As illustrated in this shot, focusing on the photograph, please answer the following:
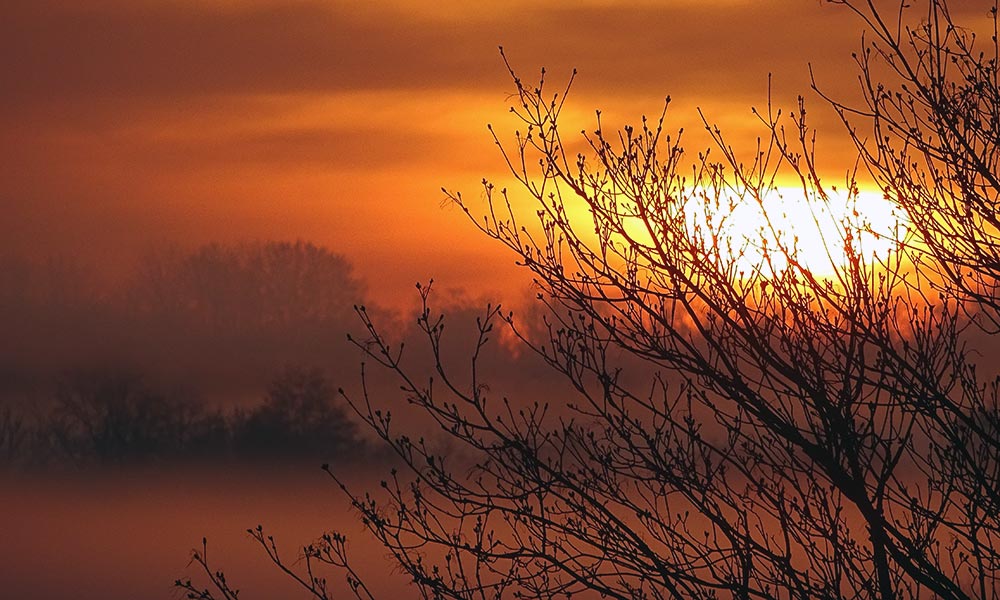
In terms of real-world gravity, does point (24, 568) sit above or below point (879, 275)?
→ above

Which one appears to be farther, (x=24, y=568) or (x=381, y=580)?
(x=24, y=568)

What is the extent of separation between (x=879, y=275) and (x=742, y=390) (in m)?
1.10

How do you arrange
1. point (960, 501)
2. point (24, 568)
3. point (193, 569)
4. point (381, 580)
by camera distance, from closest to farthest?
point (960, 501), point (193, 569), point (381, 580), point (24, 568)

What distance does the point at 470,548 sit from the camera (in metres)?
8.63

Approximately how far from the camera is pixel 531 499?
862cm

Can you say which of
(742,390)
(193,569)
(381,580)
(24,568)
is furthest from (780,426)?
(24,568)

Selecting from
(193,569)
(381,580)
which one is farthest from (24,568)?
(193,569)

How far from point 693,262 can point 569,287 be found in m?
0.82

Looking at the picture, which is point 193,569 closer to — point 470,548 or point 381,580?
point 470,548

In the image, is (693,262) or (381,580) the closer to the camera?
(693,262)

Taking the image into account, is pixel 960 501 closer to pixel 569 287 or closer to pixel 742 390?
pixel 742 390

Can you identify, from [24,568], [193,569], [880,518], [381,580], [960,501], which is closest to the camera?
[880,518]

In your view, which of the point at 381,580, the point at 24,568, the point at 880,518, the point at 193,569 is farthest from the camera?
the point at 24,568

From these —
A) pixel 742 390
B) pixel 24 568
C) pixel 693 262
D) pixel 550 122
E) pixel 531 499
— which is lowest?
pixel 531 499
